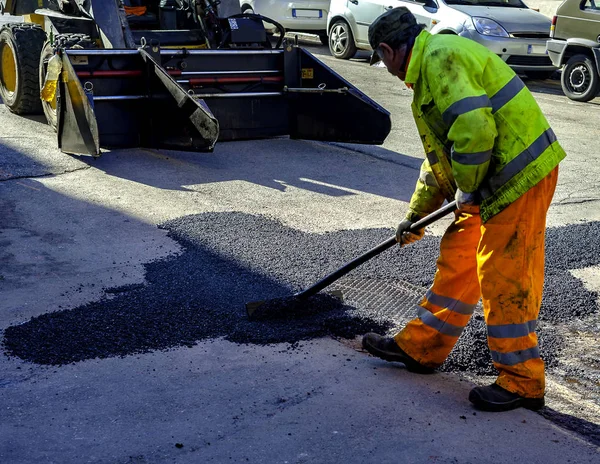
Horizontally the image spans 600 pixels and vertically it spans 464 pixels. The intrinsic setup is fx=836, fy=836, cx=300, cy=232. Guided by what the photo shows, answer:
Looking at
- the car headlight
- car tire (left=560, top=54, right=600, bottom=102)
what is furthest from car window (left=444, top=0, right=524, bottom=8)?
car tire (left=560, top=54, right=600, bottom=102)

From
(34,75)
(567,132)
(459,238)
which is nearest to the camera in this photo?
(459,238)

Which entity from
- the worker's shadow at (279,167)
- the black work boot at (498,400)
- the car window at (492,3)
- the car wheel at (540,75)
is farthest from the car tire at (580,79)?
the black work boot at (498,400)

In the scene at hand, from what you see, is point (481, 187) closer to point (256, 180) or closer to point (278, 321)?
point (278, 321)

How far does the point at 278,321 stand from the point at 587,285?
211 cm

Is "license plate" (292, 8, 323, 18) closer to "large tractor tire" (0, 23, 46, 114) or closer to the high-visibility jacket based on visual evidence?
"large tractor tire" (0, 23, 46, 114)

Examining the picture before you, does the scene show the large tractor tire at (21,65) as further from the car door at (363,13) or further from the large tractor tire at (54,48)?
the car door at (363,13)

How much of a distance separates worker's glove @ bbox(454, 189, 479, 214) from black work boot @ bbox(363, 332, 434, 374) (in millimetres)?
824

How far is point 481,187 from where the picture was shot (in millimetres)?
3570

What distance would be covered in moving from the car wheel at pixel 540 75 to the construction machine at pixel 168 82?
6604 millimetres

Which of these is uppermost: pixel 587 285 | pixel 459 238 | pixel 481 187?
pixel 481 187

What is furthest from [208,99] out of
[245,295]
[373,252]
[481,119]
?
[481,119]

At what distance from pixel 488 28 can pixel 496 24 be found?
0.53 feet

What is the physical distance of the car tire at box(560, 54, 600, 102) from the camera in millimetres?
12289

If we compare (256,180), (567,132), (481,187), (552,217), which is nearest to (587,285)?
A: (552,217)
